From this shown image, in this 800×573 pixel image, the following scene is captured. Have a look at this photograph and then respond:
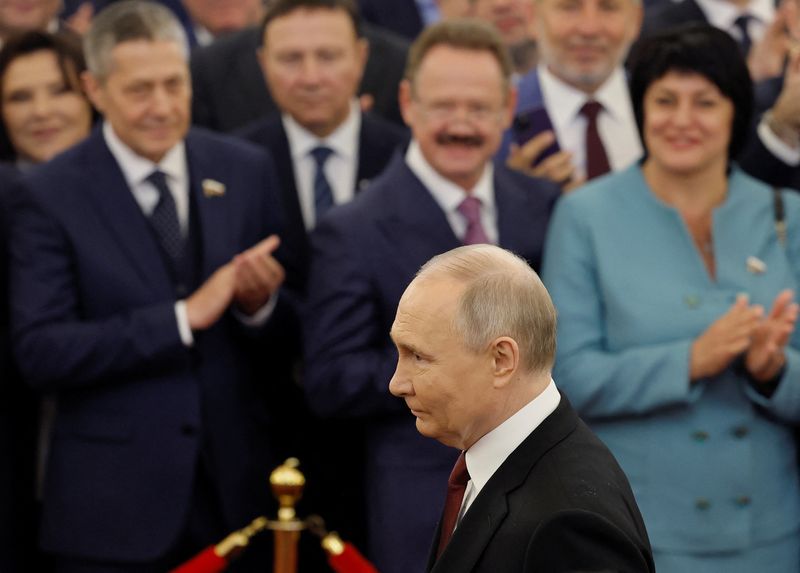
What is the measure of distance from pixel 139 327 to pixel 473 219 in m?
1.13

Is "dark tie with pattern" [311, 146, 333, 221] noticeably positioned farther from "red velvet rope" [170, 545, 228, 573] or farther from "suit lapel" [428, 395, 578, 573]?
"suit lapel" [428, 395, 578, 573]

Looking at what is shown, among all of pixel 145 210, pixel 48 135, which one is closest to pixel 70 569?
pixel 145 210

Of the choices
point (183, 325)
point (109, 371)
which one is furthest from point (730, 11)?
point (109, 371)

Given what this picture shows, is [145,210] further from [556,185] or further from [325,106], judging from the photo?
[556,185]

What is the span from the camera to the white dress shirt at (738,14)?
21.3 feet

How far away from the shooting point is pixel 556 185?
17.4ft

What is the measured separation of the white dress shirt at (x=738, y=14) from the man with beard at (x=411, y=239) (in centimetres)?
156

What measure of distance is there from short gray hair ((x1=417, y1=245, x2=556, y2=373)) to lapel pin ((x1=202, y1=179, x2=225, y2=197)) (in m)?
2.11

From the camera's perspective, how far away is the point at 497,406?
3059mm

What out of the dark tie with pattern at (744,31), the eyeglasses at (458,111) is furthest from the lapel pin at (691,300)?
the dark tie with pattern at (744,31)

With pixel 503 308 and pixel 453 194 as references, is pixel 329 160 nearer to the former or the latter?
pixel 453 194

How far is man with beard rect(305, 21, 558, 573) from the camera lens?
467cm

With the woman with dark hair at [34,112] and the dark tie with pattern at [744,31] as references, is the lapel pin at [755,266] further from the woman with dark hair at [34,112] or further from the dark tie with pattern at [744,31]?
the woman with dark hair at [34,112]

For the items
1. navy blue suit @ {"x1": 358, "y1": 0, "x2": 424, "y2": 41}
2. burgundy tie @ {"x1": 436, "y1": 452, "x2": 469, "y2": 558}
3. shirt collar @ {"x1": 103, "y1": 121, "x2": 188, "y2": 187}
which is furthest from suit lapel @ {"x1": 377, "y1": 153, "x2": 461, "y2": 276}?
navy blue suit @ {"x1": 358, "y1": 0, "x2": 424, "y2": 41}
